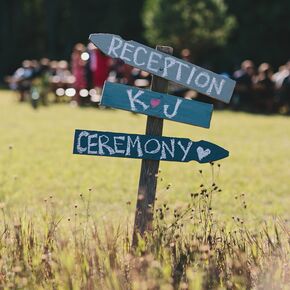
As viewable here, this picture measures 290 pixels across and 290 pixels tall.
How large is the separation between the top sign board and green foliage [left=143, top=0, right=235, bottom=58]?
29562 mm

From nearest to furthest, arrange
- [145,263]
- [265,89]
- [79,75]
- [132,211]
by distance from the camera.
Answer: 1. [145,263]
2. [132,211]
3. [265,89]
4. [79,75]

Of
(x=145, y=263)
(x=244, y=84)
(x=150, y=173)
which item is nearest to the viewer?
(x=145, y=263)

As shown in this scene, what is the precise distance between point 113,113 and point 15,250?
56.3 ft

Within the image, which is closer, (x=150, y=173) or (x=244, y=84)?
(x=150, y=173)

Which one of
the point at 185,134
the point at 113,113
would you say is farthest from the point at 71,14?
the point at 185,134

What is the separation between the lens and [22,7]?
50906 millimetres

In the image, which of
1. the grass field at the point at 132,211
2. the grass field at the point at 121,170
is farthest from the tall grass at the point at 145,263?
the grass field at the point at 121,170

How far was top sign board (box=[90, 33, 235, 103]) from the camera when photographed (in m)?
5.52

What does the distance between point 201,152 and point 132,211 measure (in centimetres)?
296

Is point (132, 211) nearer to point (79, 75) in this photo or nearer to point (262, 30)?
point (79, 75)

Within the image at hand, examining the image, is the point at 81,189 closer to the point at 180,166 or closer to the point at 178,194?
the point at 178,194

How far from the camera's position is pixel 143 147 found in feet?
18.3

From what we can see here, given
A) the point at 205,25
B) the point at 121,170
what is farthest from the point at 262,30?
the point at 121,170

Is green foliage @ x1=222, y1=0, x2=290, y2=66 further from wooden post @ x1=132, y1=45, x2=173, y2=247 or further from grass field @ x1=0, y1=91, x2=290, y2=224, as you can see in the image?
wooden post @ x1=132, y1=45, x2=173, y2=247
